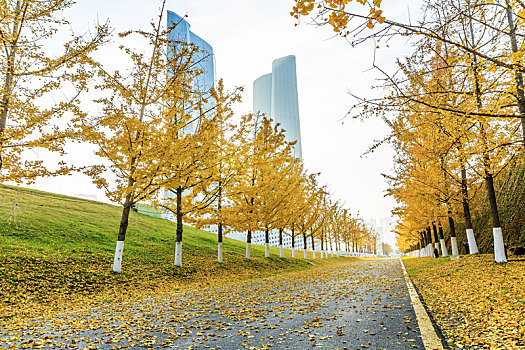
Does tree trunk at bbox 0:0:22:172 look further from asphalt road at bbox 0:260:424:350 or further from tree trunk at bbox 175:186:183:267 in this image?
tree trunk at bbox 175:186:183:267

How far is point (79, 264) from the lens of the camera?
10.6 m

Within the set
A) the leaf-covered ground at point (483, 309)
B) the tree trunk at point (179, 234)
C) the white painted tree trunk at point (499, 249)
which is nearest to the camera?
the leaf-covered ground at point (483, 309)

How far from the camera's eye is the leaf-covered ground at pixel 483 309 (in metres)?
3.46

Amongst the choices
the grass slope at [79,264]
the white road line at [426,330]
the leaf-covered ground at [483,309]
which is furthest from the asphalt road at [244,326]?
the grass slope at [79,264]

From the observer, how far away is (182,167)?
10992mm

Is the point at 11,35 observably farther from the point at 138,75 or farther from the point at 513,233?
the point at 513,233

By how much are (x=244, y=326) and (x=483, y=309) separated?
3.81 m

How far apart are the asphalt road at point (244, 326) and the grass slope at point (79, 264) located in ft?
7.59

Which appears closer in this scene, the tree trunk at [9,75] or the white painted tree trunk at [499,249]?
the tree trunk at [9,75]

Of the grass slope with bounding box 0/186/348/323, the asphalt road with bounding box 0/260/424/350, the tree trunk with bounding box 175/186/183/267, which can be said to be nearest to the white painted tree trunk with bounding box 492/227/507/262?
the asphalt road with bounding box 0/260/424/350

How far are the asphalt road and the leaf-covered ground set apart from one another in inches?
19.9

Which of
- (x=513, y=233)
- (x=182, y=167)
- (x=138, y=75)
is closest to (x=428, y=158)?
(x=513, y=233)

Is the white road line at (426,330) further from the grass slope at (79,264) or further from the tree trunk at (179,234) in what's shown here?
the tree trunk at (179,234)

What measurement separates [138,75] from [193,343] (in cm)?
1082
